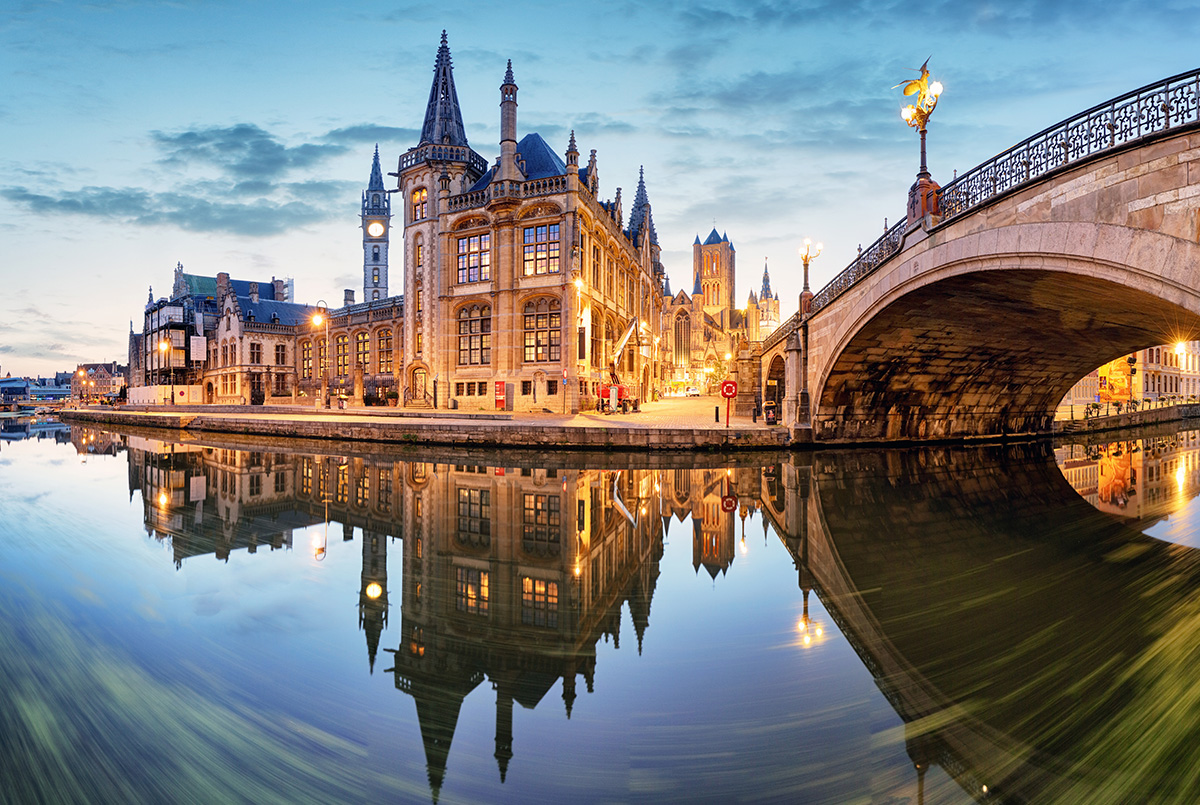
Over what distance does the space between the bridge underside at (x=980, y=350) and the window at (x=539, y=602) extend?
38.3ft

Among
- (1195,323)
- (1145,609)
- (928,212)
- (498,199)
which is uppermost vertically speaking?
(498,199)

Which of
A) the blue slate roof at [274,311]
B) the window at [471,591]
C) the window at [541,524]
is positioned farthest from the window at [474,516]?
the blue slate roof at [274,311]

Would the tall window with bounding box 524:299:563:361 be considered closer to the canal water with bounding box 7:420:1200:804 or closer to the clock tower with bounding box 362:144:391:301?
the canal water with bounding box 7:420:1200:804

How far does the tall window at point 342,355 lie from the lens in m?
48.9

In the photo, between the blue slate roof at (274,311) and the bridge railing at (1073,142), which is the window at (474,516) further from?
the blue slate roof at (274,311)

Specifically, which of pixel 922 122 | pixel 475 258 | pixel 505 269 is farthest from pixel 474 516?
pixel 475 258

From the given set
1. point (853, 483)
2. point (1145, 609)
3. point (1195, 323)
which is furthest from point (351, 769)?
point (1195, 323)

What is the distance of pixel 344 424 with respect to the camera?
22516 millimetres

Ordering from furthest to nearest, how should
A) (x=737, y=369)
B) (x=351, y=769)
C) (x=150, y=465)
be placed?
(x=737, y=369) < (x=150, y=465) < (x=351, y=769)

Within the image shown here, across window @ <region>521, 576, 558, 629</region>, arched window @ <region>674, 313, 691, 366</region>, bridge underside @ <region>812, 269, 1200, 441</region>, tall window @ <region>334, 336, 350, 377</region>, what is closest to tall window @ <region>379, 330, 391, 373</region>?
tall window @ <region>334, 336, 350, 377</region>

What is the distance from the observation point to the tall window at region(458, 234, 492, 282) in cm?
3297

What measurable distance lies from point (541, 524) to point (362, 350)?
44.7 metres

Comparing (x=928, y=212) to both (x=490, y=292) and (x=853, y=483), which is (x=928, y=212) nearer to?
(x=853, y=483)

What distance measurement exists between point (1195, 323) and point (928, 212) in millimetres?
8020
